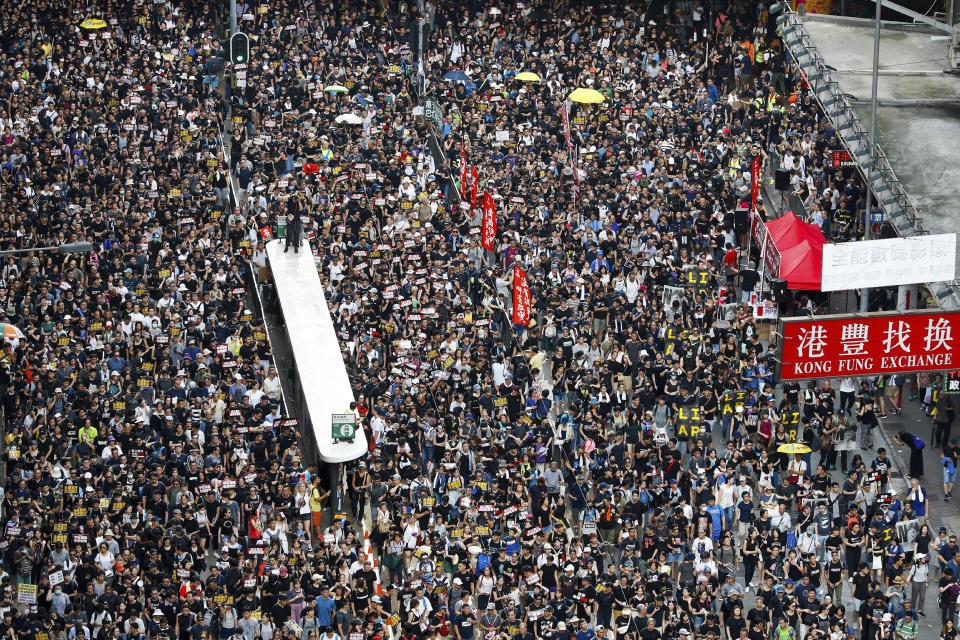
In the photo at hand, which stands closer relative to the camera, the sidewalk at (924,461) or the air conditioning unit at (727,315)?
the sidewalk at (924,461)

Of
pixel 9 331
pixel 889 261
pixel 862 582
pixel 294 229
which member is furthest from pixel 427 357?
pixel 889 261

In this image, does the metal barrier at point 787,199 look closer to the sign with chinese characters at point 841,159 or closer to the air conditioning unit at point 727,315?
the sign with chinese characters at point 841,159

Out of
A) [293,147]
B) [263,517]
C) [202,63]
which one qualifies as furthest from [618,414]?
[202,63]

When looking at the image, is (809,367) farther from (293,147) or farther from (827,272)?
(293,147)

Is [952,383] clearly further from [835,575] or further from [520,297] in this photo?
[520,297]

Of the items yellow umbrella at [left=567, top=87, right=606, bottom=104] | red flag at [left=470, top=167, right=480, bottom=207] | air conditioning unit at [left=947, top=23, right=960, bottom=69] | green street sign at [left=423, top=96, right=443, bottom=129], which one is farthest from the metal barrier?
green street sign at [left=423, top=96, right=443, bottom=129]

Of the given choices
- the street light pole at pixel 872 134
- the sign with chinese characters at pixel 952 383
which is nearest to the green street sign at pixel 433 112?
the street light pole at pixel 872 134
